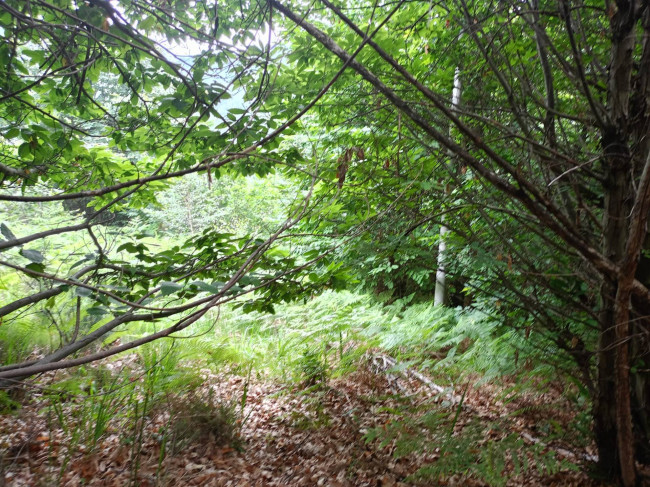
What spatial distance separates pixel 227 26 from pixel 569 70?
216cm

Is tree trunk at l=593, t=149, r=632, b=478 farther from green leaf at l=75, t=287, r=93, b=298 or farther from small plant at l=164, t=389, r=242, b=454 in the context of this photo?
small plant at l=164, t=389, r=242, b=454

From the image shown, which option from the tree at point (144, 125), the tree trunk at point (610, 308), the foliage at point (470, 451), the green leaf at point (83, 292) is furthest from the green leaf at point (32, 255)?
the foliage at point (470, 451)

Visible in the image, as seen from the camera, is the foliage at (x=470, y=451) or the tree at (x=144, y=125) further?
the foliage at (x=470, y=451)

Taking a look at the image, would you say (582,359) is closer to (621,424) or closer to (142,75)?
(621,424)

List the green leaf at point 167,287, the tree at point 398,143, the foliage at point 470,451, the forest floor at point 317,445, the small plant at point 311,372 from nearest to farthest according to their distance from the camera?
the green leaf at point 167,287 < the tree at point 398,143 < the foliage at point 470,451 < the forest floor at point 317,445 < the small plant at point 311,372

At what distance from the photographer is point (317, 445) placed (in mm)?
3379

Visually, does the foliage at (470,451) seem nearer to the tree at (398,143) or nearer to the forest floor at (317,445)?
the forest floor at (317,445)

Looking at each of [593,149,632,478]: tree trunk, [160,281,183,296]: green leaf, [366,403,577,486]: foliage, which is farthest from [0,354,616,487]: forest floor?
[160,281,183,296]: green leaf

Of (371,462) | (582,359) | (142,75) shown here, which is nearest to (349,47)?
(142,75)

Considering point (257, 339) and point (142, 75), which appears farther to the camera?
point (257, 339)

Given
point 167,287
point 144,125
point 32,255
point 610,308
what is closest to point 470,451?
point 610,308

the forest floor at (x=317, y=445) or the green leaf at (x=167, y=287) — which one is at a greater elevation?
the green leaf at (x=167, y=287)

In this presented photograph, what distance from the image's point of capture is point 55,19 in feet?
6.94

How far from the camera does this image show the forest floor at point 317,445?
254cm
